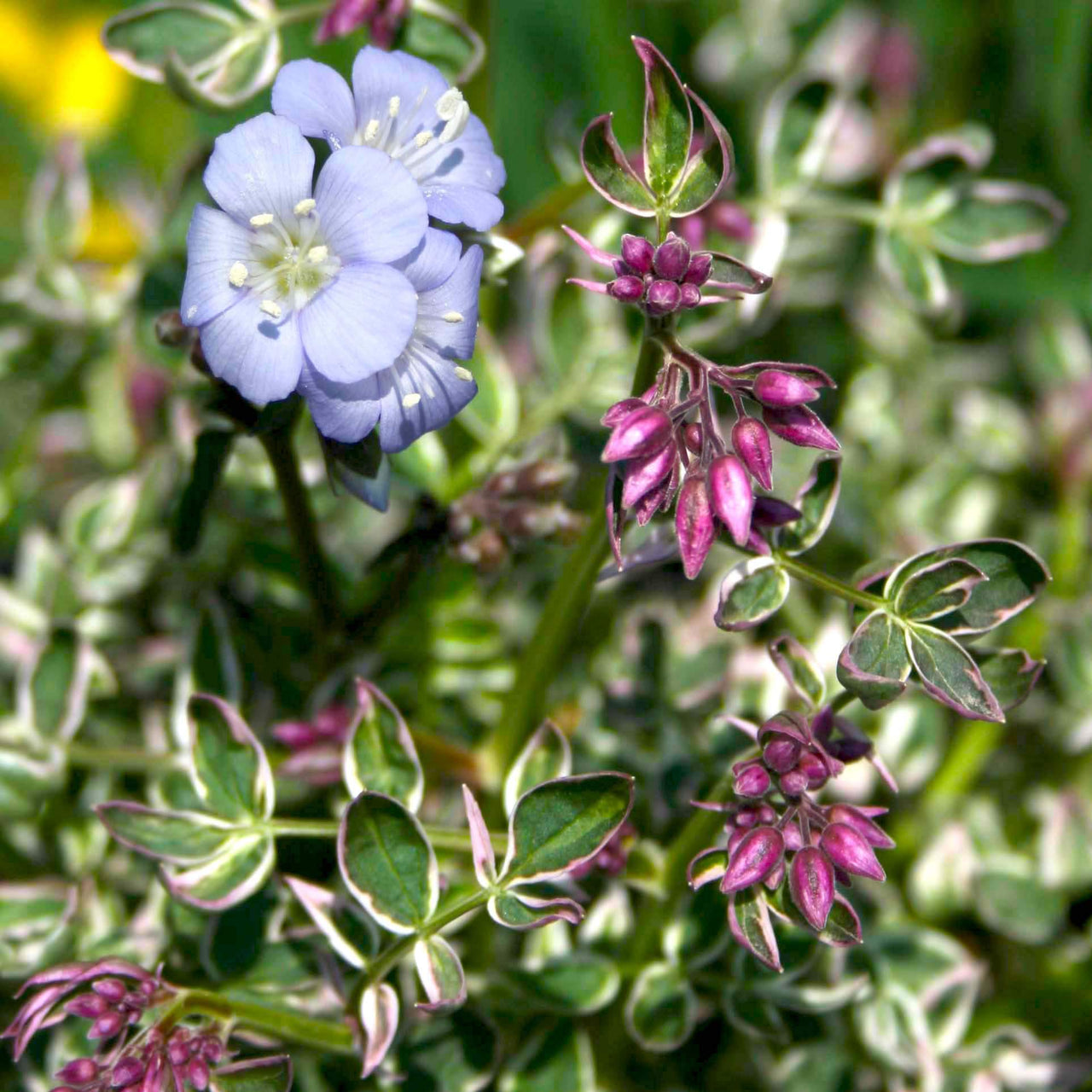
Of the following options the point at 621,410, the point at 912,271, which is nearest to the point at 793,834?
the point at 621,410

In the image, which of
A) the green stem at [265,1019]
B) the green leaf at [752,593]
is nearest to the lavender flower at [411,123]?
the green leaf at [752,593]

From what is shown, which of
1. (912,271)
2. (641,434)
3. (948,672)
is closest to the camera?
(641,434)

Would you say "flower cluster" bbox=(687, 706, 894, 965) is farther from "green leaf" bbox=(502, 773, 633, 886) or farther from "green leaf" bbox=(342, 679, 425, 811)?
"green leaf" bbox=(342, 679, 425, 811)

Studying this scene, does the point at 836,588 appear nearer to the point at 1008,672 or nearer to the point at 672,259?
the point at 1008,672

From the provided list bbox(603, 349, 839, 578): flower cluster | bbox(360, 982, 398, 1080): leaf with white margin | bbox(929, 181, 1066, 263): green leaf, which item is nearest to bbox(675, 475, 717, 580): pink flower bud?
bbox(603, 349, 839, 578): flower cluster

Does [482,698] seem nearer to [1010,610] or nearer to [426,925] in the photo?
[426,925]

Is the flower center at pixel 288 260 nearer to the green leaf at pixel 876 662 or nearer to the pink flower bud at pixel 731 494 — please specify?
the pink flower bud at pixel 731 494

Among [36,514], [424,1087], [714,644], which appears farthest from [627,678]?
[36,514]

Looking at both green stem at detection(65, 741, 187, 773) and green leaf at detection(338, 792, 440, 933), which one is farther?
green stem at detection(65, 741, 187, 773)
